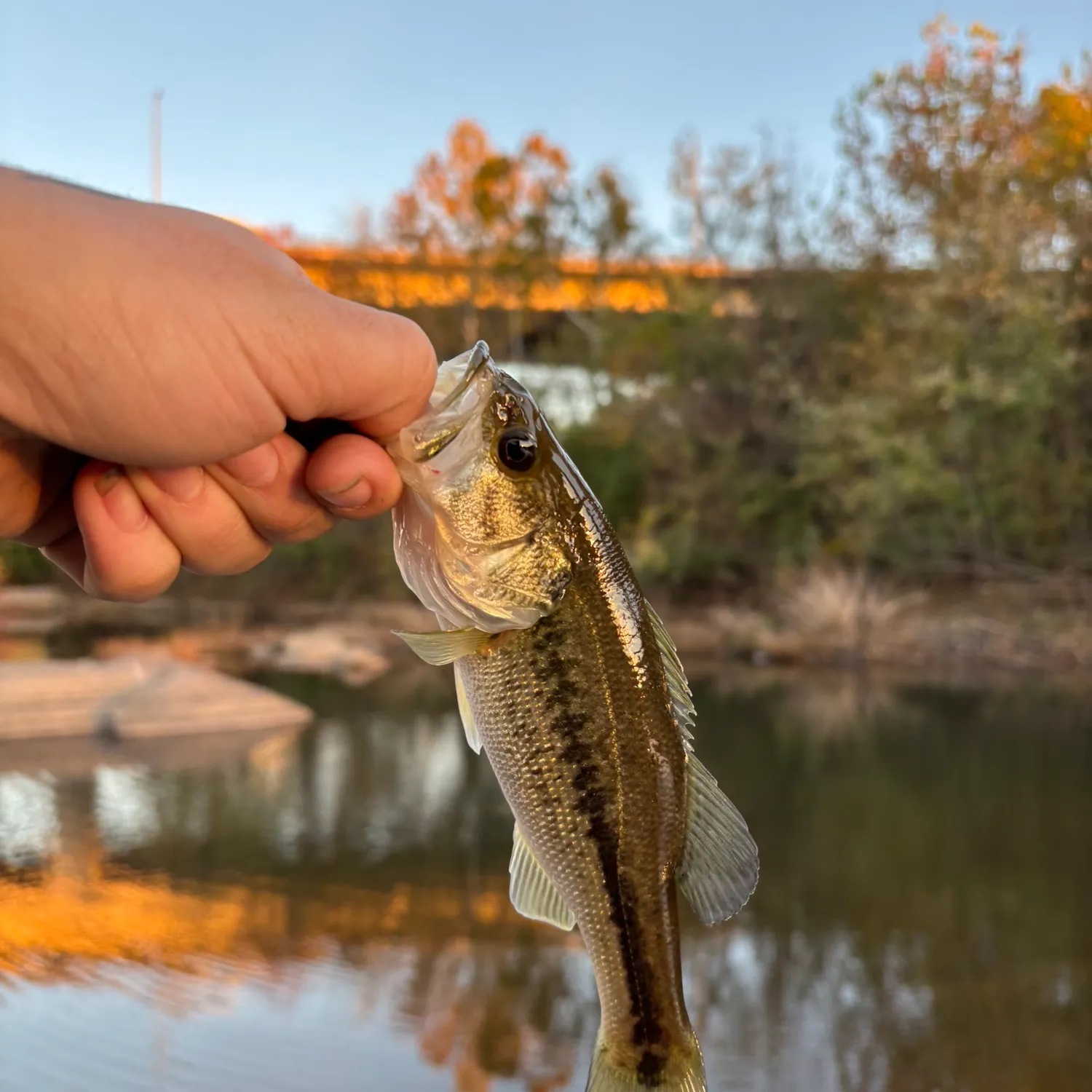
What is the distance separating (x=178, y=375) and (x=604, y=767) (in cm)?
75

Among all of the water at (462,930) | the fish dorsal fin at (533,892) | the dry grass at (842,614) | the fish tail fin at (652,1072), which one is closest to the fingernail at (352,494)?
the fish dorsal fin at (533,892)

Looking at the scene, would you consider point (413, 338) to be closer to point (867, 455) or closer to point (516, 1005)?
point (516, 1005)

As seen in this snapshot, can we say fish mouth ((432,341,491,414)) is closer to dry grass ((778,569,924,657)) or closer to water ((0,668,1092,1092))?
water ((0,668,1092,1092))

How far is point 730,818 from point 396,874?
14.9 ft

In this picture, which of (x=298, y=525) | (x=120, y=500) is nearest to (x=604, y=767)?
(x=298, y=525)

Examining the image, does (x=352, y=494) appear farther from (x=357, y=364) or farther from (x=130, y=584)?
(x=130, y=584)

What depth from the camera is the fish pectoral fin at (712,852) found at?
147cm

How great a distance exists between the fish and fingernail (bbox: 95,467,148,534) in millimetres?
444

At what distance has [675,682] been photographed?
1492mm

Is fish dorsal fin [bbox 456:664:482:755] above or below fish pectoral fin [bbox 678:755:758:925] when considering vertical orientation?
above

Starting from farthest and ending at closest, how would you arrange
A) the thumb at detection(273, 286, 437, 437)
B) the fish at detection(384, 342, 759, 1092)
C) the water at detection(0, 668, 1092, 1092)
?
the water at detection(0, 668, 1092, 1092), the fish at detection(384, 342, 759, 1092), the thumb at detection(273, 286, 437, 437)

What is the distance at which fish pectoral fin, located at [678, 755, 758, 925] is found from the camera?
1472mm

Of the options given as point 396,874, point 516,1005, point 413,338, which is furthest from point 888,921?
point 413,338

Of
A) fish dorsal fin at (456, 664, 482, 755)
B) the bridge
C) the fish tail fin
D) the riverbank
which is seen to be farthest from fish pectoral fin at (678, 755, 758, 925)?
the bridge
